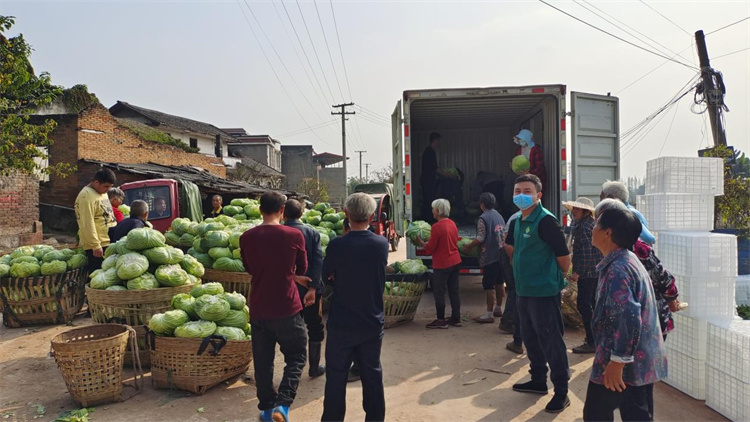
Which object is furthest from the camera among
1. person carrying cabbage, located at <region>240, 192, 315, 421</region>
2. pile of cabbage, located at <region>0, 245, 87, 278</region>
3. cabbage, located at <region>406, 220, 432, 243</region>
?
cabbage, located at <region>406, 220, 432, 243</region>

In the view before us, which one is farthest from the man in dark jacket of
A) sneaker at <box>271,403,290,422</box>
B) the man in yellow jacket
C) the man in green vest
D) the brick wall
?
the brick wall

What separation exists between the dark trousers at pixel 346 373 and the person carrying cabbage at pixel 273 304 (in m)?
0.64

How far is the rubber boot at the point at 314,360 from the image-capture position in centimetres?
494

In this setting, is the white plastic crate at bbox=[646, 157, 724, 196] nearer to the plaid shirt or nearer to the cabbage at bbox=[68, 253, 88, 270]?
the plaid shirt

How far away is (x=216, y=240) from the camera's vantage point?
6.54m

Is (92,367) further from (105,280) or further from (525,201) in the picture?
(525,201)

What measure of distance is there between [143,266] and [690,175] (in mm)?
5815

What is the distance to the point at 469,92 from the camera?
26.6ft

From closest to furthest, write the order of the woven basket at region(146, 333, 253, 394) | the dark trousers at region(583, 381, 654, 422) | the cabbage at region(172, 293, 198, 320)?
the dark trousers at region(583, 381, 654, 422), the woven basket at region(146, 333, 253, 394), the cabbage at region(172, 293, 198, 320)

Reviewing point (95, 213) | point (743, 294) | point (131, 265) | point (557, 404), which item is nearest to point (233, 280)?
point (131, 265)

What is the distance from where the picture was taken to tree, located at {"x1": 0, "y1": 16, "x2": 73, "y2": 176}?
42.3ft

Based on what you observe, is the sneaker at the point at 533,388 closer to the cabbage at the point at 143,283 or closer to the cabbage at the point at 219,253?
the cabbage at the point at 143,283

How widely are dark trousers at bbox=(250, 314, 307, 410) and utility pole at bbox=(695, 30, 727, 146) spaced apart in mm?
13632

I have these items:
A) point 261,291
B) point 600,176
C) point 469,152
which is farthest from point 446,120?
point 261,291
